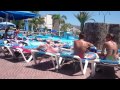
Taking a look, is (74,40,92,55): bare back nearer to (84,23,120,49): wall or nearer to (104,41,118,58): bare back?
(104,41,118,58): bare back

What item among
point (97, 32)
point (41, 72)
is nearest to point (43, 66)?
point (41, 72)

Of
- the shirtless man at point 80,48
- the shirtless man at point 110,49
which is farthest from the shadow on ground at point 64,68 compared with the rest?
the shirtless man at point 110,49

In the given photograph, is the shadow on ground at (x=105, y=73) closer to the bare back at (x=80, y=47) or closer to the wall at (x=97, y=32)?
the bare back at (x=80, y=47)

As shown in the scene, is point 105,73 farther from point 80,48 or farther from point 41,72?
point 41,72

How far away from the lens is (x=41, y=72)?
6027 millimetres

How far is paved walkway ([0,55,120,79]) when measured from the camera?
5.61 metres

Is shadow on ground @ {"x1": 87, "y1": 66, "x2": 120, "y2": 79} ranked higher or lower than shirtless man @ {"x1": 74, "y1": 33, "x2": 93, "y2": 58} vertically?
lower

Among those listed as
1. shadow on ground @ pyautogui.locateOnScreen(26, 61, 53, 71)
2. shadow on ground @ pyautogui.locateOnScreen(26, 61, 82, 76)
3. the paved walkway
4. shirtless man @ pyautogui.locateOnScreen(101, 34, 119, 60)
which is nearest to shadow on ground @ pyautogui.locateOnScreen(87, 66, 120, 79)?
the paved walkway

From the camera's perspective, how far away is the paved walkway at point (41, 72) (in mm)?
5605

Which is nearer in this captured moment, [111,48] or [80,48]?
[111,48]

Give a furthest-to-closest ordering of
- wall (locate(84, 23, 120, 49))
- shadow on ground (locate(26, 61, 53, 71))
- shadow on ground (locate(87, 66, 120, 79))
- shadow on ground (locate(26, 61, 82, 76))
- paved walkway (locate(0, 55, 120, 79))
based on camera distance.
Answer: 1. wall (locate(84, 23, 120, 49))
2. shadow on ground (locate(26, 61, 53, 71))
3. shadow on ground (locate(26, 61, 82, 76))
4. shadow on ground (locate(87, 66, 120, 79))
5. paved walkway (locate(0, 55, 120, 79))

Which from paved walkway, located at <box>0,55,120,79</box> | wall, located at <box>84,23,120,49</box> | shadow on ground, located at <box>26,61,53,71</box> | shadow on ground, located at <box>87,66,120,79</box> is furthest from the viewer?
wall, located at <box>84,23,120,49</box>
